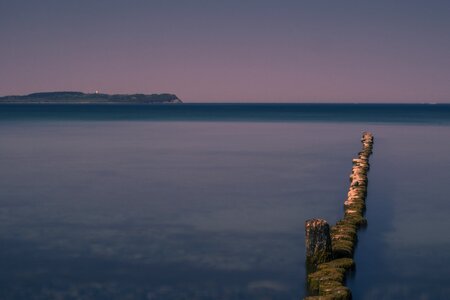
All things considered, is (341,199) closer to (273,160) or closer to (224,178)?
Answer: (224,178)

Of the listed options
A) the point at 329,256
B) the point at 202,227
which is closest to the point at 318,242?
the point at 329,256

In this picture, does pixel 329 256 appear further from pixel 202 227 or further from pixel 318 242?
pixel 202 227

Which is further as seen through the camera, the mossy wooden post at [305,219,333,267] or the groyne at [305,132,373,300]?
the mossy wooden post at [305,219,333,267]

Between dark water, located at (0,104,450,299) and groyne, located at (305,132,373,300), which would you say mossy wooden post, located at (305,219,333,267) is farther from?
dark water, located at (0,104,450,299)

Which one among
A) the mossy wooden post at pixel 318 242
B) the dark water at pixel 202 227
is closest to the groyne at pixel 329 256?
the mossy wooden post at pixel 318 242

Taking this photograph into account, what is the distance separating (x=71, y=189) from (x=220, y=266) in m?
12.9

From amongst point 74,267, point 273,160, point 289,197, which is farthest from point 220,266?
point 273,160

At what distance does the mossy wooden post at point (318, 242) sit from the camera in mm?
13781

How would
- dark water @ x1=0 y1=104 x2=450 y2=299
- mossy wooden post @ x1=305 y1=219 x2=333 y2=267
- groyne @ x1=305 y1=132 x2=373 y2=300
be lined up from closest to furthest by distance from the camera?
groyne @ x1=305 y1=132 x2=373 y2=300, dark water @ x1=0 y1=104 x2=450 y2=299, mossy wooden post @ x1=305 y1=219 x2=333 y2=267

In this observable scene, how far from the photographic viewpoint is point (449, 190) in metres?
26.2

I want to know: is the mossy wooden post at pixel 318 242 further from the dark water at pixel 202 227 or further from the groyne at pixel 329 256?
the dark water at pixel 202 227

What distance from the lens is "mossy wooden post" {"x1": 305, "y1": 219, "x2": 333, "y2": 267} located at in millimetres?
13781

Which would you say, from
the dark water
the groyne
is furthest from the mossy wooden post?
the dark water

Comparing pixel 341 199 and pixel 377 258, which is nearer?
pixel 377 258
